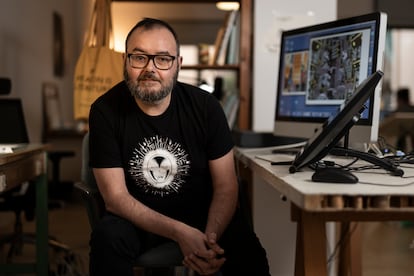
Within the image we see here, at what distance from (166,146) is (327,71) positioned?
64 cm

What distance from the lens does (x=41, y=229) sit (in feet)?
9.49

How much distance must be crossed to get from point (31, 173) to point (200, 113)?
110cm

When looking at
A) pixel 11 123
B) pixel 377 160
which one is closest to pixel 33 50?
pixel 11 123

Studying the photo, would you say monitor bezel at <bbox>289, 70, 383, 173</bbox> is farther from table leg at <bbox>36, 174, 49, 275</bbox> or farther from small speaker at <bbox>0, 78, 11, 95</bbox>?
small speaker at <bbox>0, 78, 11, 95</bbox>

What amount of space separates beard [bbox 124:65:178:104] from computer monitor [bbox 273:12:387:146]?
567 millimetres

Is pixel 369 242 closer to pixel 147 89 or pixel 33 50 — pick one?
pixel 147 89

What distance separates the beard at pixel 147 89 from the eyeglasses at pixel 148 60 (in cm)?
4

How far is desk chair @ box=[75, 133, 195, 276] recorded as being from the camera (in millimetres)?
1754

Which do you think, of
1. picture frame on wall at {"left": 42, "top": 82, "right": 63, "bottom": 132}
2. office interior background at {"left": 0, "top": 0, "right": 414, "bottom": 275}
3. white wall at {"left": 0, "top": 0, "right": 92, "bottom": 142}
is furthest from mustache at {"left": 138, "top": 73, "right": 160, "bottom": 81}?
picture frame on wall at {"left": 42, "top": 82, "right": 63, "bottom": 132}

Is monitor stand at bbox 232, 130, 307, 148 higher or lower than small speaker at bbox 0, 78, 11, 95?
lower

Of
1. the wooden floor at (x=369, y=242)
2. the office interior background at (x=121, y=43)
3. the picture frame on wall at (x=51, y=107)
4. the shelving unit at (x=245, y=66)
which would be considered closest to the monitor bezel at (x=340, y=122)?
the office interior background at (x=121, y=43)

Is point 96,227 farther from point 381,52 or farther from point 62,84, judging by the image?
point 62,84

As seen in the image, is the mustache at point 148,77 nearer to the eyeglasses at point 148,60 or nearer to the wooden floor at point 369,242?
the eyeglasses at point 148,60

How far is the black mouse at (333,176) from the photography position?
4.51ft
